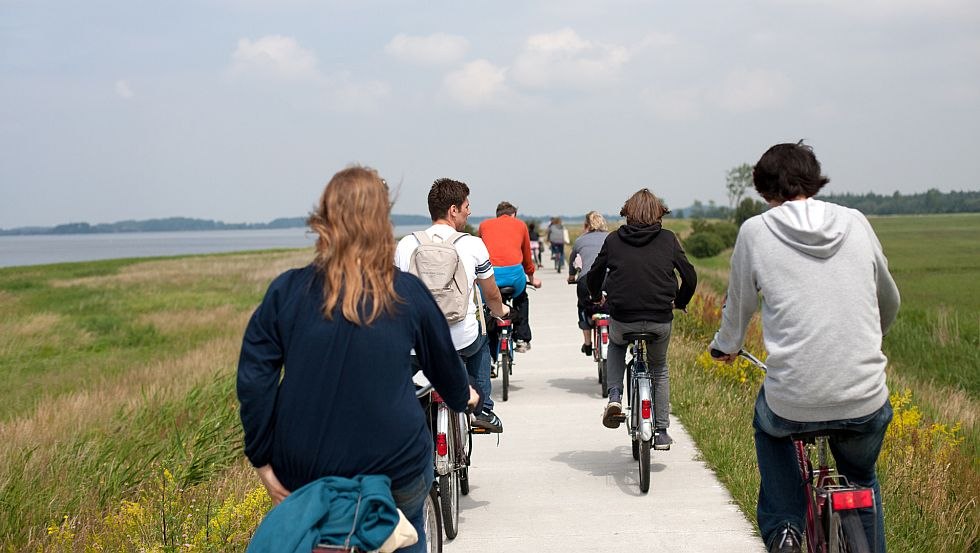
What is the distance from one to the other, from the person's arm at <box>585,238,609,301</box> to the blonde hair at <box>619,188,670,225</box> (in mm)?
232

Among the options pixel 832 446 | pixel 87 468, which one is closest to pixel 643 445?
pixel 832 446

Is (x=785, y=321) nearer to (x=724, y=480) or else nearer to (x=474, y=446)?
(x=724, y=480)

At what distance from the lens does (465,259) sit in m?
6.24

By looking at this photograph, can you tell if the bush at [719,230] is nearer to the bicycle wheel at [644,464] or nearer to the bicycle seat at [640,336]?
the bicycle seat at [640,336]

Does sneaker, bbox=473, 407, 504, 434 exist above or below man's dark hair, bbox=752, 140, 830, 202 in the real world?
below

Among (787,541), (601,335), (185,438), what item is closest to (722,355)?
(787,541)

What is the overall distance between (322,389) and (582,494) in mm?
4160

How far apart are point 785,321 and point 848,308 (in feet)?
0.69

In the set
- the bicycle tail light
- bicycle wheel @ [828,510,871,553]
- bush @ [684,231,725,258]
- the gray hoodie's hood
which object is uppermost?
the gray hoodie's hood

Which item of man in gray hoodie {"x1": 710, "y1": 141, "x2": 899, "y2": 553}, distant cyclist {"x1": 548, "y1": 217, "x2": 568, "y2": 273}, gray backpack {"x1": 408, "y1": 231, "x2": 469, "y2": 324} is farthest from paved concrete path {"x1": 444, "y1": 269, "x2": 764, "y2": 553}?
distant cyclist {"x1": 548, "y1": 217, "x2": 568, "y2": 273}

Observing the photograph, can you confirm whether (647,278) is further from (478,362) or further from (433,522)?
(433,522)

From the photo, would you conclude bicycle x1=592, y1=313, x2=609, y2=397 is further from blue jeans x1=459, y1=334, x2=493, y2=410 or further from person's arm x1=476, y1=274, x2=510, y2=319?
person's arm x1=476, y1=274, x2=510, y2=319

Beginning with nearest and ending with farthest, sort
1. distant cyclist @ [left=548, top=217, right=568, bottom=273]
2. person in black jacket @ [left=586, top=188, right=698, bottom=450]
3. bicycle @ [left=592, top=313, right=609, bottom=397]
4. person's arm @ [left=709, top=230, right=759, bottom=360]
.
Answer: person's arm @ [left=709, top=230, right=759, bottom=360], person in black jacket @ [left=586, top=188, right=698, bottom=450], bicycle @ [left=592, top=313, right=609, bottom=397], distant cyclist @ [left=548, top=217, right=568, bottom=273]

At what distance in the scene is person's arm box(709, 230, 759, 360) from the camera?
3689mm
